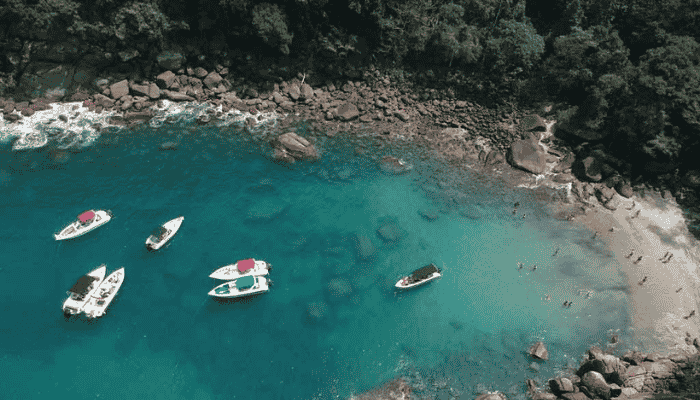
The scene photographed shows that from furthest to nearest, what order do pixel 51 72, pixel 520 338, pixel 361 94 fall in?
pixel 361 94
pixel 51 72
pixel 520 338

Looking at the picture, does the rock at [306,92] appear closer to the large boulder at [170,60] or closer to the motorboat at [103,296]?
the large boulder at [170,60]

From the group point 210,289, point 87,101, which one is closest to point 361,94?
point 210,289

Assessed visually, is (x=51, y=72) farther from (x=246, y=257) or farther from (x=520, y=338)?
(x=520, y=338)

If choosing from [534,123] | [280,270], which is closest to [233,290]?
[280,270]

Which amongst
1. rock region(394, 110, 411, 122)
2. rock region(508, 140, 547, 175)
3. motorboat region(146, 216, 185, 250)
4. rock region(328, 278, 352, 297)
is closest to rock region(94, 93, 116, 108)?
motorboat region(146, 216, 185, 250)

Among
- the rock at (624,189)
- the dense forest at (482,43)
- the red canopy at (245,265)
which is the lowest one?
the red canopy at (245,265)

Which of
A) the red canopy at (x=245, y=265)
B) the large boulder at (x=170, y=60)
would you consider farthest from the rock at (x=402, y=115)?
the large boulder at (x=170, y=60)

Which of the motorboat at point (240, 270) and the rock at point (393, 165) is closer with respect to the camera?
the motorboat at point (240, 270)
